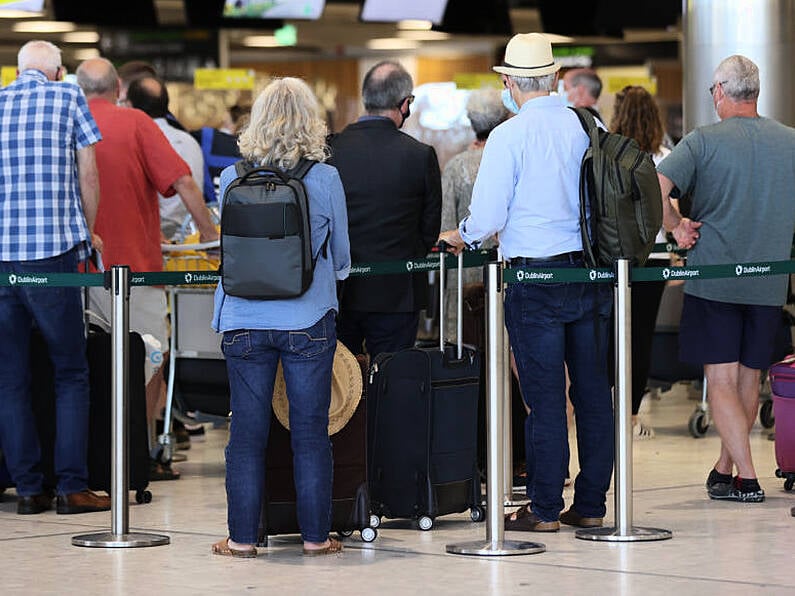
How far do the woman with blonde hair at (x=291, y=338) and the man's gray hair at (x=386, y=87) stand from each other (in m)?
1.11

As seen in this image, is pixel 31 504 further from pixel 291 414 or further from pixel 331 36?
pixel 331 36

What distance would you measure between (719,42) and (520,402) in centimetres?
280

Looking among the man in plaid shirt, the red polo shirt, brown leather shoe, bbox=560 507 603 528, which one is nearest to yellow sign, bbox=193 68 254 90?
the red polo shirt

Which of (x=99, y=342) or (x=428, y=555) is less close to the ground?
(x=99, y=342)

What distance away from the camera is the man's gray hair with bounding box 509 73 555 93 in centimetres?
582

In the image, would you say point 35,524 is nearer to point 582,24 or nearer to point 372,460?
point 372,460

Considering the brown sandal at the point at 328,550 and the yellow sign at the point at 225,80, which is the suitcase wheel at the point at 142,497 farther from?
the yellow sign at the point at 225,80

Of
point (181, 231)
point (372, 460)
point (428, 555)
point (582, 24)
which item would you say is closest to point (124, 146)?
point (181, 231)

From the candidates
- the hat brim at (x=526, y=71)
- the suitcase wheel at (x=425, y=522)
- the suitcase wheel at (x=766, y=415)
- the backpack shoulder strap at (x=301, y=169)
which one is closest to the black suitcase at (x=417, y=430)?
the suitcase wheel at (x=425, y=522)

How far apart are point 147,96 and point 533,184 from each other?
3.49 metres

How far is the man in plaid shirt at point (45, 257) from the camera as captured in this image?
6.39 metres

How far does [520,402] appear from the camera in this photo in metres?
7.09

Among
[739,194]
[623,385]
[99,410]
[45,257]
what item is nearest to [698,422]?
[739,194]

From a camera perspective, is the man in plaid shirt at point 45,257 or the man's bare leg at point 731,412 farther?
the man's bare leg at point 731,412
